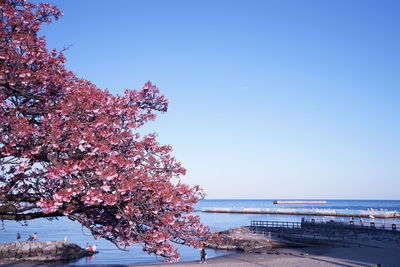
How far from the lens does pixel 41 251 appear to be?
1469 inches

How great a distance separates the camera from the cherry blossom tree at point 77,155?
7531mm

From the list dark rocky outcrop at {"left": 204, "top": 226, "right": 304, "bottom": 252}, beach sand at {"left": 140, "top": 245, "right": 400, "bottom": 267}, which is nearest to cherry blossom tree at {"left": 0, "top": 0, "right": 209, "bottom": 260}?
beach sand at {"left": 140, "top": 245, "right": 400, "bottom": 267}

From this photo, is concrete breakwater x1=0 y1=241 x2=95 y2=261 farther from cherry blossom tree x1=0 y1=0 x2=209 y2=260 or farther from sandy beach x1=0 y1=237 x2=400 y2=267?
cherry blossom tree x1=0 y1=0 x2=209 y2=260

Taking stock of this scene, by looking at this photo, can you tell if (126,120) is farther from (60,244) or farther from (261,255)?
(60,244)

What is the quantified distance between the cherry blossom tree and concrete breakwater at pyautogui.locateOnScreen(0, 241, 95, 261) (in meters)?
30.9

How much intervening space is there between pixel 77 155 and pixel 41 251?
36.0m

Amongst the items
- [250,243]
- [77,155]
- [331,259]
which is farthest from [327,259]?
[77,155]

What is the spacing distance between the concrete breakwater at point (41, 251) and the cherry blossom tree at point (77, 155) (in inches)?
1216

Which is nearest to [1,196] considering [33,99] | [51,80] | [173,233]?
[33,99]

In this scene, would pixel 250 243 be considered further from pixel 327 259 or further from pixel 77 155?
pixel 77 155

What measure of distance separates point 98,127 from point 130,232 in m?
2.95

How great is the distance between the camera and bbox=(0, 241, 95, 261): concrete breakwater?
34.9 m

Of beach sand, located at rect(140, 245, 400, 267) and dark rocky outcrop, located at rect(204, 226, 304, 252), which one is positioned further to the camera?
dark rocky outcrop, located at rect(204, 226, 304, 252)

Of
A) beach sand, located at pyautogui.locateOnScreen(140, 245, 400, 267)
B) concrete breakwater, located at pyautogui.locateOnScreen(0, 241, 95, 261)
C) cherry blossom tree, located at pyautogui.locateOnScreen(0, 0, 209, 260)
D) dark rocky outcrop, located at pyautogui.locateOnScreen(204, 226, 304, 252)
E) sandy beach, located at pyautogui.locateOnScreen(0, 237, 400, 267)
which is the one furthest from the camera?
dark rocky outcrop, located at pyautogui.locateOnScreen(204, 226, 304, 252)
